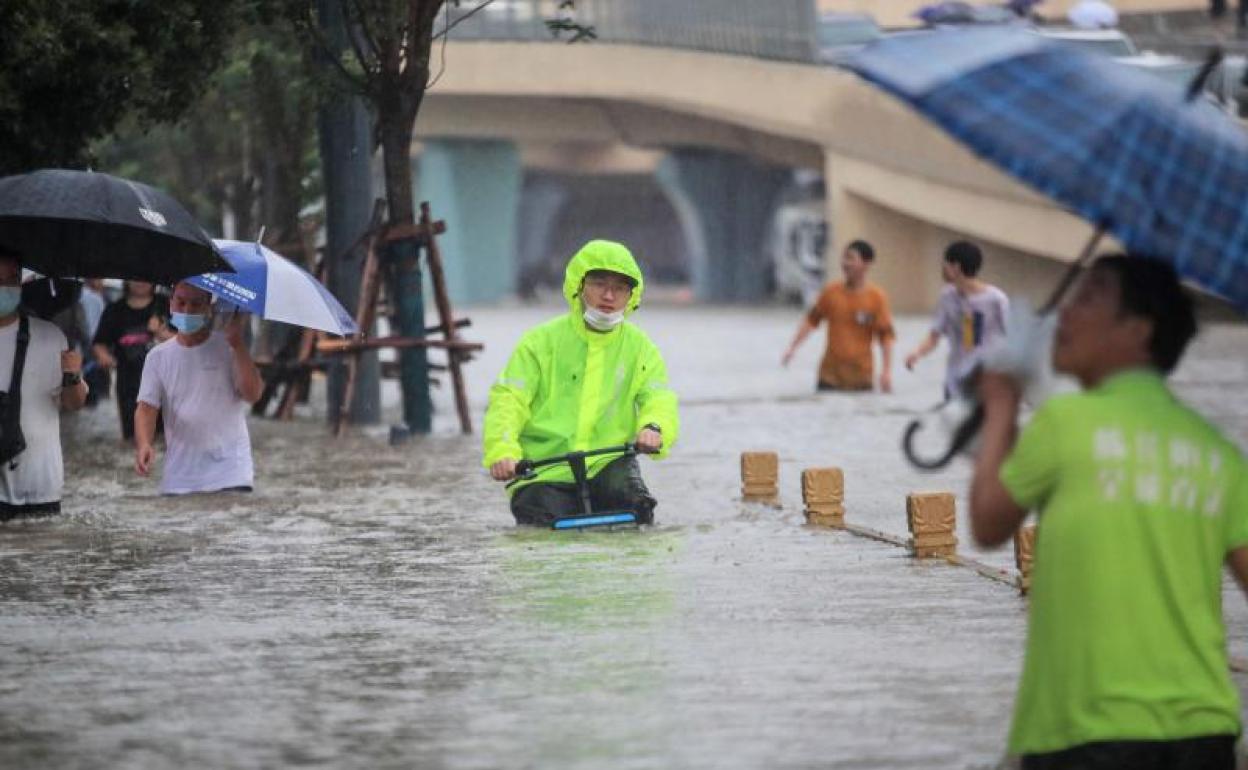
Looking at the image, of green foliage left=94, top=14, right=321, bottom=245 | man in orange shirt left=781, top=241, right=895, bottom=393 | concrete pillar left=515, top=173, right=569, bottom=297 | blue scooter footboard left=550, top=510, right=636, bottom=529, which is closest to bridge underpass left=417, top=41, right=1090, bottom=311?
→ concrete pillar left=515, top=173, right=569, bottom=297

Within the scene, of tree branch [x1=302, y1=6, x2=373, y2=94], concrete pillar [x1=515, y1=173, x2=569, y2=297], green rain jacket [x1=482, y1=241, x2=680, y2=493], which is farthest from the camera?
concrete pillar [x1=515, y1=173, x2=569, y2=297]

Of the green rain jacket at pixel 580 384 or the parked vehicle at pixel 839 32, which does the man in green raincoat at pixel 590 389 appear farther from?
the parked vehicle at pixel 839 32

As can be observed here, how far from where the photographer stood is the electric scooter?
13.0 meters

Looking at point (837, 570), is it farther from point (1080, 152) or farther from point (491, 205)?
point (491, 205)

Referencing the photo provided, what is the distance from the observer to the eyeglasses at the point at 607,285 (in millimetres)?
13117

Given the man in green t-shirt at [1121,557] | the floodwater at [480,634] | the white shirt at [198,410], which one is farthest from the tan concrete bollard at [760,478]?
the man in green t-shirt at [1121,557]

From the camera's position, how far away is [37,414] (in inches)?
547

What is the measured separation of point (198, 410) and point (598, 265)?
2.75 m

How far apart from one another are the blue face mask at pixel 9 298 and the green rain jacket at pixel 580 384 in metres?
2.31

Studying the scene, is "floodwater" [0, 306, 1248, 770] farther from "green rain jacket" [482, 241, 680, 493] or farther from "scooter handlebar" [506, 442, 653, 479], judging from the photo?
"green rain jacket" [482, 241, 680, 493]

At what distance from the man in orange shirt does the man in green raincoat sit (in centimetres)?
1125

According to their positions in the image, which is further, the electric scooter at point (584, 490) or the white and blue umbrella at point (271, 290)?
the white and blue umbrella at point (271, 290)

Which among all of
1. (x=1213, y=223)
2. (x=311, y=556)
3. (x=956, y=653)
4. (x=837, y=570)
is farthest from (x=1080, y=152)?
(x=311, y=556)

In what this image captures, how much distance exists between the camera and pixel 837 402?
24984 mm
